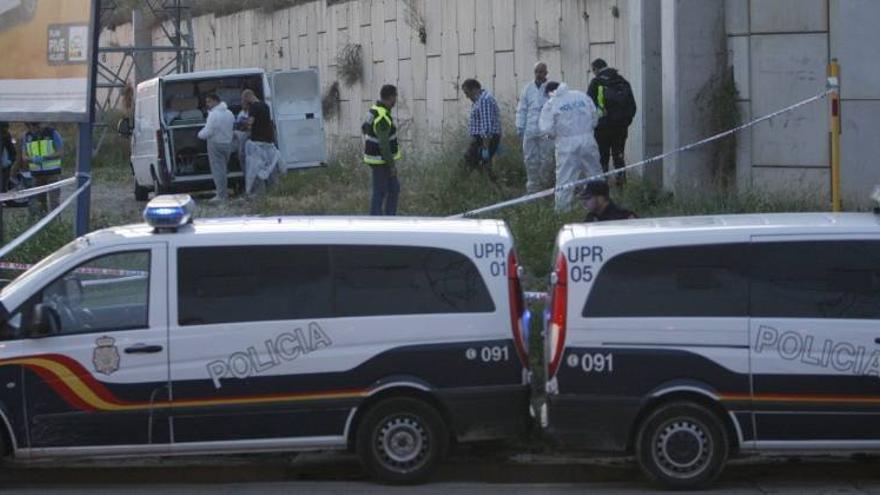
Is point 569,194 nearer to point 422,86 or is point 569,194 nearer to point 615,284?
point 615,284

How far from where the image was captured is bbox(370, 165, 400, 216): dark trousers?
643 inches

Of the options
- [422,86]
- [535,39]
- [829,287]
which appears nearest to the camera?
[829,287]

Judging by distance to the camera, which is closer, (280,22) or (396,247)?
(396,247)

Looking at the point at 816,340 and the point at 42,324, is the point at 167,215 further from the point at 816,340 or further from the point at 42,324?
the point at 816,340

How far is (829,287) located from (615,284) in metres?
1.30

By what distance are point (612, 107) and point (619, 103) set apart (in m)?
0.10

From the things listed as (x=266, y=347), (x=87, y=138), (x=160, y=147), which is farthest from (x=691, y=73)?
(x=266, y=347)

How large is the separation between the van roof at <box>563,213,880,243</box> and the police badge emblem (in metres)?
2.93

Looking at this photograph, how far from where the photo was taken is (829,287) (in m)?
8.67

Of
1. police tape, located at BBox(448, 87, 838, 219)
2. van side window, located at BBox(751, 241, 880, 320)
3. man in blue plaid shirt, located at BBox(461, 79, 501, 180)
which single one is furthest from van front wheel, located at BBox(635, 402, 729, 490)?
man in blue plaid shirt, located at BBox(461, 79, 501, 180)

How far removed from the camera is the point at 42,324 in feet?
29.0

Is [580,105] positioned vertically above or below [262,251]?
above

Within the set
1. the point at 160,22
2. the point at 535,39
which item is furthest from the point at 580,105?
the point at 160,22

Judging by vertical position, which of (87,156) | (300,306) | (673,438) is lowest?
(673,438)
